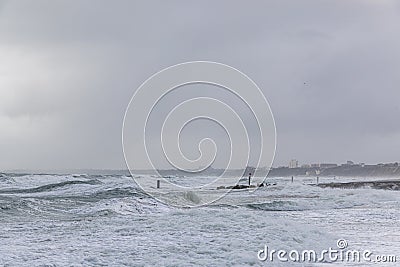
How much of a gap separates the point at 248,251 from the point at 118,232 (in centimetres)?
367

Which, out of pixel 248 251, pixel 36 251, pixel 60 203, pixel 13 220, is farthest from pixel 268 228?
pixel 60 203

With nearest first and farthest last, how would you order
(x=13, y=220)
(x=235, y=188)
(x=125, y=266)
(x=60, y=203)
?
(x=125, y=266)
(x=13, y=220)
(x=60, y=203)
(x=235, y=188)

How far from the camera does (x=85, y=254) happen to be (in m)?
8.38

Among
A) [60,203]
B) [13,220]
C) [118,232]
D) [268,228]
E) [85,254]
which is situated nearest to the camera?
[85,254]

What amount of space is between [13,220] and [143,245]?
23.9 ft

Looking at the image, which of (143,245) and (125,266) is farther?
(143,245)

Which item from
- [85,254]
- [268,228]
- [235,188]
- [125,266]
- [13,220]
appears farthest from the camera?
[235,188]

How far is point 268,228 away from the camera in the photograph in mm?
10414

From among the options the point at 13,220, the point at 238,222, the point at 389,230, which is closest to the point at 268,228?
the point at 238,222

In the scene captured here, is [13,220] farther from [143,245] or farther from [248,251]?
[248,251]

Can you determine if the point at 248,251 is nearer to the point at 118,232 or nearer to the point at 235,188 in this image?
the point at 118,232

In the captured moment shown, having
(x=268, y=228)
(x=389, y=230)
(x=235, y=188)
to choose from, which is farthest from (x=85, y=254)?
(x=235, y=188)

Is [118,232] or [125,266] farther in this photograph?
[118,232]

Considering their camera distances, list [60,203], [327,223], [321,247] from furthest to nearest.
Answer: [60,203], [327,223], [321,247]
